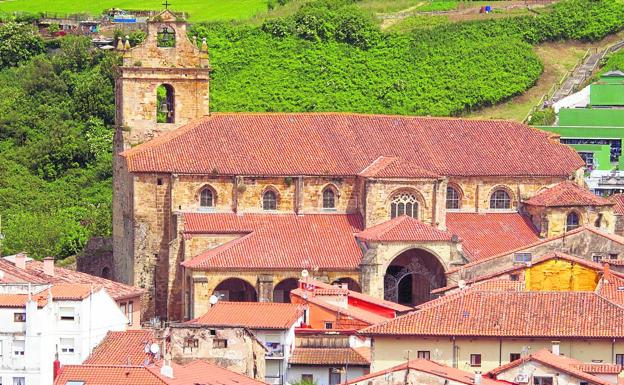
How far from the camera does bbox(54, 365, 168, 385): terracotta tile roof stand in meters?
66.1

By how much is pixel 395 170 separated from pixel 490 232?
4611 mm

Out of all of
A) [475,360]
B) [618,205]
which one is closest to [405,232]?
[618,205]

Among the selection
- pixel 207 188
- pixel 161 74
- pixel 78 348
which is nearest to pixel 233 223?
pixel 207 188

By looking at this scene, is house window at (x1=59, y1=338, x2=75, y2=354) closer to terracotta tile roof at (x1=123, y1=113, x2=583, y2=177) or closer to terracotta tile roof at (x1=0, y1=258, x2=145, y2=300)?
terracotta tile roof at (x1=0, y1=258, x2=145, y2=300)

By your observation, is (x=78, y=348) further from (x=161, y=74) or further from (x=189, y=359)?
(x=161, y=74)

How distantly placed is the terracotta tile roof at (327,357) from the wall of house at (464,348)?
1.10m

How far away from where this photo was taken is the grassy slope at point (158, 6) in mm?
141375

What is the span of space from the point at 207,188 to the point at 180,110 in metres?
5.69

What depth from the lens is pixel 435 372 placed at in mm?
66938

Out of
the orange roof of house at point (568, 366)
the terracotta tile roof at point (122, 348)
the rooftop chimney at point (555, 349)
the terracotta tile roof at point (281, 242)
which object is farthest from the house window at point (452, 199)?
the orange roof of house at point (568, 366)

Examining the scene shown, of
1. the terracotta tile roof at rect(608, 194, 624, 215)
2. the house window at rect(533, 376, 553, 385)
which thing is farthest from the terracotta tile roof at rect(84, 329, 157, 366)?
the terracotta tile roof at rect(608, 194, 624, 215)

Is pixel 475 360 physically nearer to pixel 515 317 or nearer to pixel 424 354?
pixel 424 354

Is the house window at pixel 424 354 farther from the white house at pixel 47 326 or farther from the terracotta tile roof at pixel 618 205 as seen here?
the terracotta tile roof at pixel 618 205

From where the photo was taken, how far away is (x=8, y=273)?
82312mm
